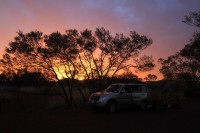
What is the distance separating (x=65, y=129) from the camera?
1260cm

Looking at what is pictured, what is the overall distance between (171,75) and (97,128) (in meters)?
34.1

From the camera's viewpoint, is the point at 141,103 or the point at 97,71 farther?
the point at 97,71

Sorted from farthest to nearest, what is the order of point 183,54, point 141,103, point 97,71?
point 183,54
point 97,71
point 141,103

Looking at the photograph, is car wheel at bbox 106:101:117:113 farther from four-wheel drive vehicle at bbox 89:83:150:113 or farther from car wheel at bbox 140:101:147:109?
car wheel at bbox 140:101:147:109

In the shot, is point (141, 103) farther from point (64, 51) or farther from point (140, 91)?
point (64, 51)

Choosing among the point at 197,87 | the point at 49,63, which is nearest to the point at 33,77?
the point at 49,63

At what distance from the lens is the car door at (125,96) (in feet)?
63.9

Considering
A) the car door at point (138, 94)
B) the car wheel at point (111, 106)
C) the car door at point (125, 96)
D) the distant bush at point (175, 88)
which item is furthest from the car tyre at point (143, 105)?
the distant bush at point (175, 88)

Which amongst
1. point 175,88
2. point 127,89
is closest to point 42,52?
point 127,89

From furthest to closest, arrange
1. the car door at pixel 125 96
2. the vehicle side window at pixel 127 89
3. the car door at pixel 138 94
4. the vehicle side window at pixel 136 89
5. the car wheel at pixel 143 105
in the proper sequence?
1. the car wheel at pixel 143 105
2. the vehicle side window at pixel 136 89
3. the car door at pixel 138 94
4. the vehicle side window at pixel 127 89
5. the car door at pixel 125 96

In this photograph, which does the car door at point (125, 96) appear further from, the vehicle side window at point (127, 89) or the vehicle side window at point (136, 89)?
the vehicle side window at point (136, 89)

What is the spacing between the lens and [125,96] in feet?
65.0

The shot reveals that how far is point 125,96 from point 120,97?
1.88 feet

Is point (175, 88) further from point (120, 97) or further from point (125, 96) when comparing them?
point (120, 97)
